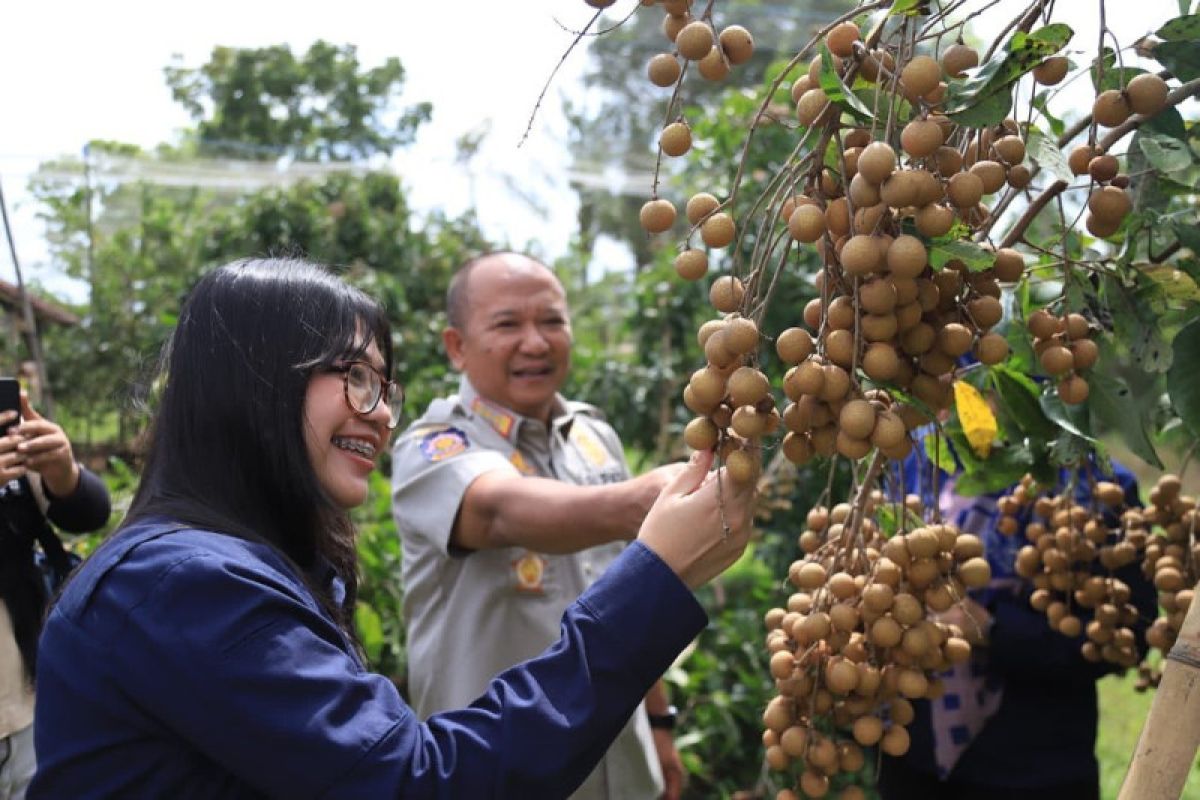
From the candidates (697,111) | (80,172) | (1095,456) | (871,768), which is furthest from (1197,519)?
(80,172)

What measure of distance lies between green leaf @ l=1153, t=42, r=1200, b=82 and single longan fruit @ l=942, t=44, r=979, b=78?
18 cm

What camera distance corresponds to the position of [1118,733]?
15.9 ft

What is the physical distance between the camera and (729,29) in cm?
111

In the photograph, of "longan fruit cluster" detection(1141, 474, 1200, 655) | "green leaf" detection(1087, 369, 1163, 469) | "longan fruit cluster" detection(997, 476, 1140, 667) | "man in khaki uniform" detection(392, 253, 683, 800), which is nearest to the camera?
"green leaf" detection(1087, 369, 1163, 469)

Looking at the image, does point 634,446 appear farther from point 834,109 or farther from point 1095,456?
point 834,109

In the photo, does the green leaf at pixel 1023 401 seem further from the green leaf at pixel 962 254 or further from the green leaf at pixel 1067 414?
the green leaf at pixel 962 254

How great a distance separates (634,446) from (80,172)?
4145mm

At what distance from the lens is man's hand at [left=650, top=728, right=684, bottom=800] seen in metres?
2.48

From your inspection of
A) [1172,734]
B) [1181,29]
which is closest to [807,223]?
[1181,29]

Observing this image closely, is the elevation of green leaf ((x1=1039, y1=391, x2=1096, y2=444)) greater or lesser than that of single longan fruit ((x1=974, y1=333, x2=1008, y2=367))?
lesser

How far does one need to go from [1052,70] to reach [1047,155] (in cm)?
9

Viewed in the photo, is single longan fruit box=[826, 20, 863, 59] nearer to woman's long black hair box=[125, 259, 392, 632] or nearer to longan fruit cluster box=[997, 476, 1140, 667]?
woman's long black hair box=[125, 259, 392, 632]

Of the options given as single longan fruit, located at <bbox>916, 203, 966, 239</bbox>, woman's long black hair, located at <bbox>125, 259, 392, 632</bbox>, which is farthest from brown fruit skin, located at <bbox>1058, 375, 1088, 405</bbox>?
woman's long black hair, located at <bbox>125, 259, 392, 632</bbox>

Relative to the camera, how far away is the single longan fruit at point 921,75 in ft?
3.08
